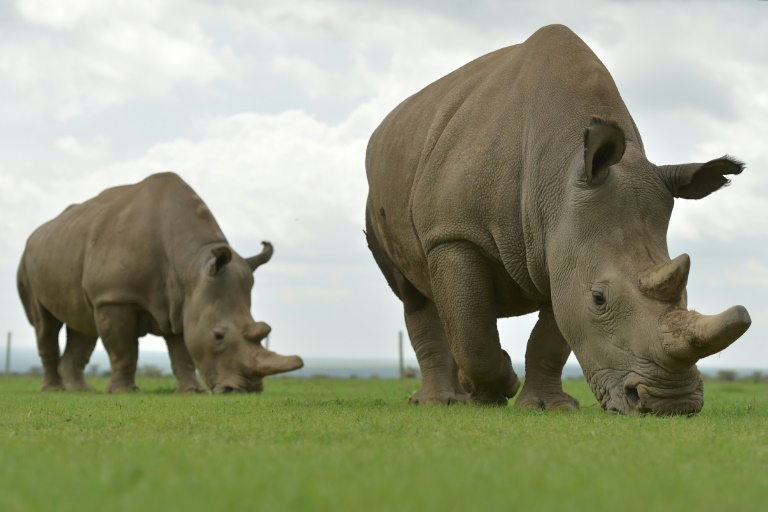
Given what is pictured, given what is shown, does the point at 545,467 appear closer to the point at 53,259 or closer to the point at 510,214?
the point at 510,214

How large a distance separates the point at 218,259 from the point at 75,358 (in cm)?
419

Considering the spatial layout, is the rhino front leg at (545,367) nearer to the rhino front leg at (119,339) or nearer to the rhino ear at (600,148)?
the rhino ear at (600,148)

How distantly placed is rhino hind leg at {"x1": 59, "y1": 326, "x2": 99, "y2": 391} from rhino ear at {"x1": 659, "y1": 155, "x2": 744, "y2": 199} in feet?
35.5

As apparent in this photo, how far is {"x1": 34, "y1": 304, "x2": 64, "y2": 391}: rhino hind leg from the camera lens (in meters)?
16.1

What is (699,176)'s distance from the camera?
711 centimetres

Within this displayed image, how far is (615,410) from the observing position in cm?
648

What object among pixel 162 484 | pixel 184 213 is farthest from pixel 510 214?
pixel 184 213

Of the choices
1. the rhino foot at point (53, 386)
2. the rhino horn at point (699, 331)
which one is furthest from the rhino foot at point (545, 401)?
the rhino foot at point (53, 386)

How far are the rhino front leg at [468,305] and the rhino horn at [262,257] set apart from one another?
7102mm

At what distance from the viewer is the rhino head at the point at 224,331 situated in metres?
13.1

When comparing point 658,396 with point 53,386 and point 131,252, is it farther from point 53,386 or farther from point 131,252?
point 53,386

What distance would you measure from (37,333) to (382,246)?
28.6ft

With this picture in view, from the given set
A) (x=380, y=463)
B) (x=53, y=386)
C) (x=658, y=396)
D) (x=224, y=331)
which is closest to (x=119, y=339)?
(x=224, y=331)

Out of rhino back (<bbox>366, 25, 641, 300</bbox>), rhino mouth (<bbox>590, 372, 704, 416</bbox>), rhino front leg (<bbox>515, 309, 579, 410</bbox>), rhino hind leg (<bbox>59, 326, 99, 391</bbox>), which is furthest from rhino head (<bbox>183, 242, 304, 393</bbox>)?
rhino mouth (<bbox>590, 372, 704, 416</bbox>)
